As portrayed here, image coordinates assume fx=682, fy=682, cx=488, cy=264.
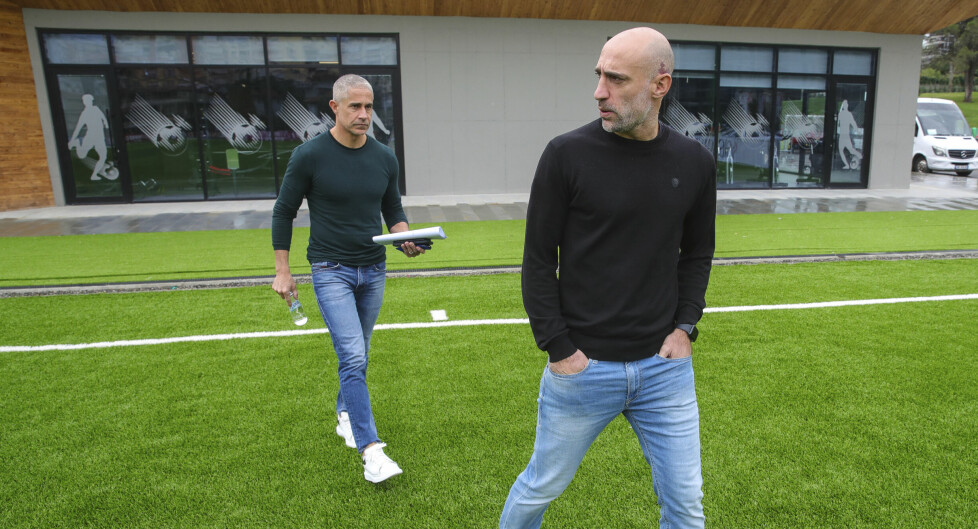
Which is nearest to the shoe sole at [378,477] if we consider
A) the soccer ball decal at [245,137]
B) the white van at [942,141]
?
the soccer ball decal at [245,137]

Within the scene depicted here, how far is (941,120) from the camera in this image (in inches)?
906

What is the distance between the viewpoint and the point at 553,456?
231 cm

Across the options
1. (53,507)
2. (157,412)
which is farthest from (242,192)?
(53,507)

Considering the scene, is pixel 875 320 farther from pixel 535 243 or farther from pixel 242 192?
pixel 242 192

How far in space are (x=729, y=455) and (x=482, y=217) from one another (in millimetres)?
9296

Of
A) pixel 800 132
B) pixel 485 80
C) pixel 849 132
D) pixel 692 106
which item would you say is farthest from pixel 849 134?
pixel 485 80

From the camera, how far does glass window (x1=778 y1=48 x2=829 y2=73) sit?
16328 mm

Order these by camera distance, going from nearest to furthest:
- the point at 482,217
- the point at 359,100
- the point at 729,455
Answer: the point at 359,100 → the point at 729,455 → the point at 482,217

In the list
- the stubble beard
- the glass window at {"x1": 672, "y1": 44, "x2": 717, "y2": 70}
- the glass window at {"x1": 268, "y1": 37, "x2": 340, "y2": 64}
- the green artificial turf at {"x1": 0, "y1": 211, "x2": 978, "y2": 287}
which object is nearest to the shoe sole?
the stubble beard

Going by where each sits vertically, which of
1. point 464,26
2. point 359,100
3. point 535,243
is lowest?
point 535,243

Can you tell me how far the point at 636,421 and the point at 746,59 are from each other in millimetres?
15856

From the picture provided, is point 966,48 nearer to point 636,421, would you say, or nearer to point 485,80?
point 485,80

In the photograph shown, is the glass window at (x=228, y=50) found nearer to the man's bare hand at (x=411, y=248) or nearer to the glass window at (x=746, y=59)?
the glass window at (x=746, y=59)

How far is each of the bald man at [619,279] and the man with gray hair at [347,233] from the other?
A: 1294 millimetres
